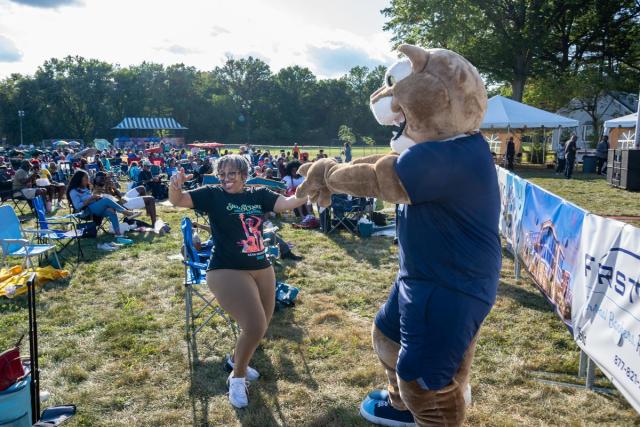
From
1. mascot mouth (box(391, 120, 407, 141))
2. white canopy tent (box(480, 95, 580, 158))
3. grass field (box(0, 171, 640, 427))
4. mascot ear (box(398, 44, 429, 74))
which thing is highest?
white canopy tent (box(480, 95, 580, 158))

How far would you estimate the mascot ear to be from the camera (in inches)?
83.7

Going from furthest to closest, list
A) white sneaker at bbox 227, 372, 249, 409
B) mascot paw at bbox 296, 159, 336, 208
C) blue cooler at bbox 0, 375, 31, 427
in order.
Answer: white sneaker at bbox 227, 372, 249, 409
blue cooler at bbox 0, 375, 31, 427
mascot paw at bbox 296, 159, 336, 208

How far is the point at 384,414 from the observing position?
3.23m

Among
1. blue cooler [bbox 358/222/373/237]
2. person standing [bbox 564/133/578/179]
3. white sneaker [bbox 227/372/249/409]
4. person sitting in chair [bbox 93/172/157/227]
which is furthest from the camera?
person standing [bbox 564/133/578/179]

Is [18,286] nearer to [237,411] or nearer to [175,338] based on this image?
[175,338]

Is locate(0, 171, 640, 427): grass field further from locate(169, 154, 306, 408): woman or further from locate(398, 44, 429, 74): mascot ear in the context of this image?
locate(398, 44, 429, 74): mascot ear

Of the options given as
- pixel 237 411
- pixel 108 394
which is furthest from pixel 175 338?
pixel 237 411

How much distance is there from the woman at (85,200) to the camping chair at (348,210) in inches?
178

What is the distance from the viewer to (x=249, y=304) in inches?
134

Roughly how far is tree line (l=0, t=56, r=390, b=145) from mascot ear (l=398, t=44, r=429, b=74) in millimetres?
51890

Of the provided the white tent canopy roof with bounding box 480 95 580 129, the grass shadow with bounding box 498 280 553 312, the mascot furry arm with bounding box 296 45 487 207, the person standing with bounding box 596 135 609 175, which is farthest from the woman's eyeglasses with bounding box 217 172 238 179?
the person standing with bounding box 596 135 609 175

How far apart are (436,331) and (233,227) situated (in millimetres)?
1957

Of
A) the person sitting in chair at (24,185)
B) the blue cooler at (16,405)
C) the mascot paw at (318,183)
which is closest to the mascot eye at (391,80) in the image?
the mascot paw at (318,183)

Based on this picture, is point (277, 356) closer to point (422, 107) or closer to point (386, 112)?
point (386, 112)
